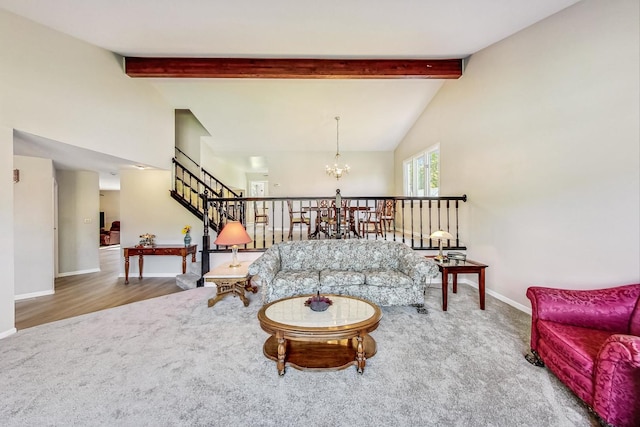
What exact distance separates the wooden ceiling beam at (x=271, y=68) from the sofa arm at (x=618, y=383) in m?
4.32

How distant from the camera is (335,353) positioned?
7.48ft

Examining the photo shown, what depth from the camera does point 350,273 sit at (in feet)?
11.4

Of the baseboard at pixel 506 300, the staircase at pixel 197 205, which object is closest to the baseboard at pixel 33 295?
the staircase at pixel 197 205

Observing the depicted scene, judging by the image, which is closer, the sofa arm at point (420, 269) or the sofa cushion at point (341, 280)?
the sofa arm at point (420, 269)

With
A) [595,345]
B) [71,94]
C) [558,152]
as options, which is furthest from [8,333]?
[558,152]

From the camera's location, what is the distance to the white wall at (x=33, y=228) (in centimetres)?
421

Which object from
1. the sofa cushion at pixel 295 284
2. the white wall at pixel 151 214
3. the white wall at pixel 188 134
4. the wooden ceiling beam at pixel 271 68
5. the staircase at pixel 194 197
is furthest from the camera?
the white wall at pixel 188 134

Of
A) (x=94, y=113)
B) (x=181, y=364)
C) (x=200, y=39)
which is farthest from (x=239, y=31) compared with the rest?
(x=181, y=364)

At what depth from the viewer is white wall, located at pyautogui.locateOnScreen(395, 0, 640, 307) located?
2.40 m

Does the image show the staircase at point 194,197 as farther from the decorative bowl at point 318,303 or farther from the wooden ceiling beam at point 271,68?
the decorative bowl at point 318,303

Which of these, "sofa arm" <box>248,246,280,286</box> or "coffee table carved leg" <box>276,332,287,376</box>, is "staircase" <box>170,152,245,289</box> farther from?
"coffee table carved leg" <box>276,332,287,376</box>

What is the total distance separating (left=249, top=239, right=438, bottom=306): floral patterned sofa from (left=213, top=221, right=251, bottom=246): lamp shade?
A: 16.2 inches

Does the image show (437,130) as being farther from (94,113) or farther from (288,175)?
(94,113)

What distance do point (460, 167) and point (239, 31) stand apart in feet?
13.8
